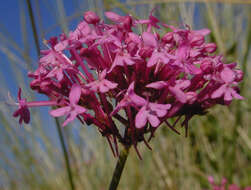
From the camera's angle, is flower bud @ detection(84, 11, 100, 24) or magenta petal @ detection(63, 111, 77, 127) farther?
flower bud @ detection(84, 11, 100, 24)

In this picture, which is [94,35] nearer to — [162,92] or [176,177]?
[162,92]

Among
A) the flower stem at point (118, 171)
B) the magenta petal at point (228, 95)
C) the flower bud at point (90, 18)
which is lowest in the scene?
the flower stem at point (118, 171)

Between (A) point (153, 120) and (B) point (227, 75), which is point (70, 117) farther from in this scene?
(B) point (227, 75)

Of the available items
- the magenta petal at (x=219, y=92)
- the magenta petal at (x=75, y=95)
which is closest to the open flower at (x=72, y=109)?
the magenta petal at (x=75, y=95)

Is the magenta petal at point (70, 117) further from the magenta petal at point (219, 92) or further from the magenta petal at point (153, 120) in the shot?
the magenta petal at point (219, 92)

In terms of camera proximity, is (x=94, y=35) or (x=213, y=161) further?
(x=213, y=161)

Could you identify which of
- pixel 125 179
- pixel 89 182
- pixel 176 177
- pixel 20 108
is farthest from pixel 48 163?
pixel 20 108

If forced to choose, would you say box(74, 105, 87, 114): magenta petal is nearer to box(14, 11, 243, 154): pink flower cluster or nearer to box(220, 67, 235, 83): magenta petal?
box(14, 11, 243, 154): pink flower cluster

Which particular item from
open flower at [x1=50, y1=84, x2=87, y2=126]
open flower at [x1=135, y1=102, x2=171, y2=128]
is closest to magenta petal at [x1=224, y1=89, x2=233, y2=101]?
open flower at [x1=135, y1=102, x2=171, y2=128]
